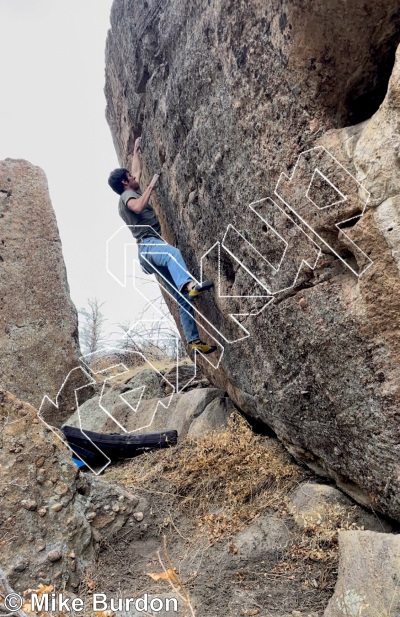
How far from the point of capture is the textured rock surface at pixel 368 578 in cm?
194

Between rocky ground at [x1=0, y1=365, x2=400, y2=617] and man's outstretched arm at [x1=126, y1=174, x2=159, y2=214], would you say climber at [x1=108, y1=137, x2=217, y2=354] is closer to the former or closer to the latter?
man's outstretched arm at [x1=126, y1=174, x2=159, y2=214]

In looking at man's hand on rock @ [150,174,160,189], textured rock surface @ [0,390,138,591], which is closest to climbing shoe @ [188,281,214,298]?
man's hand on rock @ [150,174,160,189]

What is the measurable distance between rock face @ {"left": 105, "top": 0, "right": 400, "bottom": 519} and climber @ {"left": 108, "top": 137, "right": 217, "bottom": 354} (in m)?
0.29

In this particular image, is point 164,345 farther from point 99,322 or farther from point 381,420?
point 381,420

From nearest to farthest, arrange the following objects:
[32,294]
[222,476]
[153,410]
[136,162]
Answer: [222,476]
[136,162]
[153,410]
[32,294]

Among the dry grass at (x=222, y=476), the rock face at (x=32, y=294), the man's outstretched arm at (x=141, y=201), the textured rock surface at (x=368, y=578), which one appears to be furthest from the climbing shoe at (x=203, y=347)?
the rock face at (x=32, y=294)

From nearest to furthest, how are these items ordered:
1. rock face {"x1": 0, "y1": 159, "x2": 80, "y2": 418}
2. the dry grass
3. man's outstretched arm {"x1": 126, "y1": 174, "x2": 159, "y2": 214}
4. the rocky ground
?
1. the rocky ground
2. the dry grass
3. man's outstretched arm {"x1": 126, "y1": 174, "x2": 159, "y2": 214}
4. rock face {"x1": 0, "y1": 159, "x2": 80, "y2": 418}

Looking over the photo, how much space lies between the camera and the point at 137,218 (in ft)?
14.6

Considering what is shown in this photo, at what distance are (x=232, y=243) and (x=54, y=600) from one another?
7.60 ft

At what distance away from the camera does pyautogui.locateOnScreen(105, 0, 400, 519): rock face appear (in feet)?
7.68

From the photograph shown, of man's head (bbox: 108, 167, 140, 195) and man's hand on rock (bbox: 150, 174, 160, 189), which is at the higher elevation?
man's head (bbox: 108, 167, 140, 195)

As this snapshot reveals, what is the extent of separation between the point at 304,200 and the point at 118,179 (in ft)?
7.58

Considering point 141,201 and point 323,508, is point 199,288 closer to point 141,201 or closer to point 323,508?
point 141,201

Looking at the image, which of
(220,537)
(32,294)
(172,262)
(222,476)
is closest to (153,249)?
(172,262)
